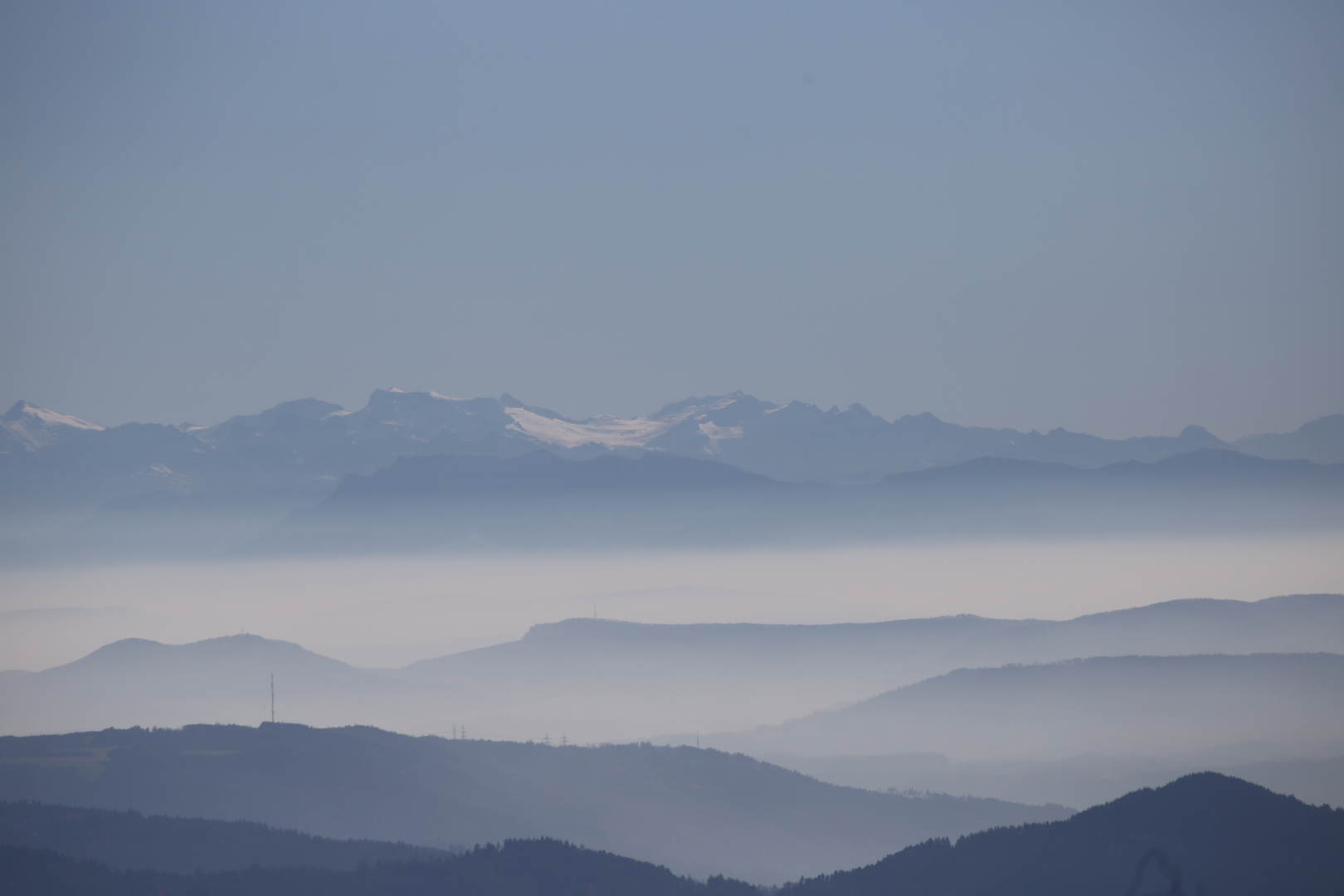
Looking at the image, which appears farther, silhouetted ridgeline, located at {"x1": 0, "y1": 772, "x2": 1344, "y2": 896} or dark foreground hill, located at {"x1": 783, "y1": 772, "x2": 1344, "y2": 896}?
silhouetted ridgeline, located at {"x1": 0, "y1": 772, "x2": 1344, "y2": 896}

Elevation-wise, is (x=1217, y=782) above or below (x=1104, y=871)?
above

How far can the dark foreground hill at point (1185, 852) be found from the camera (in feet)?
574

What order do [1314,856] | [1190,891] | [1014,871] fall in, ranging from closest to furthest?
[1190,891]
[1314,856]
[1014,871]

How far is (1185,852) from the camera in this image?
180125 mm

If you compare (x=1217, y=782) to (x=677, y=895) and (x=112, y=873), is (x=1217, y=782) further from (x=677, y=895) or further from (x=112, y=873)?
(x=112, y=873)

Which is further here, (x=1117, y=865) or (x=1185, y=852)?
(x=1117, y=865)

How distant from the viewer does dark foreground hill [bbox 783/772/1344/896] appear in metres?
175

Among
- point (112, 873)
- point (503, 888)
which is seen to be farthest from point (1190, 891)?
point (112, 873)

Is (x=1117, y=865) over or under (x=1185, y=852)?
under

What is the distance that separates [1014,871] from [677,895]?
56.6m

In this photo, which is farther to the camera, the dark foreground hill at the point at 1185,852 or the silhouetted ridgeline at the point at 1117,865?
the silhouetted ridgeline at the point at 1117,865

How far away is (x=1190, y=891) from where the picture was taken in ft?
486

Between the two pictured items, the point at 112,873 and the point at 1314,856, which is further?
the point at 112,873

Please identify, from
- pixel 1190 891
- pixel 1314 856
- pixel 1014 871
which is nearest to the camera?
pixel 1190 891
